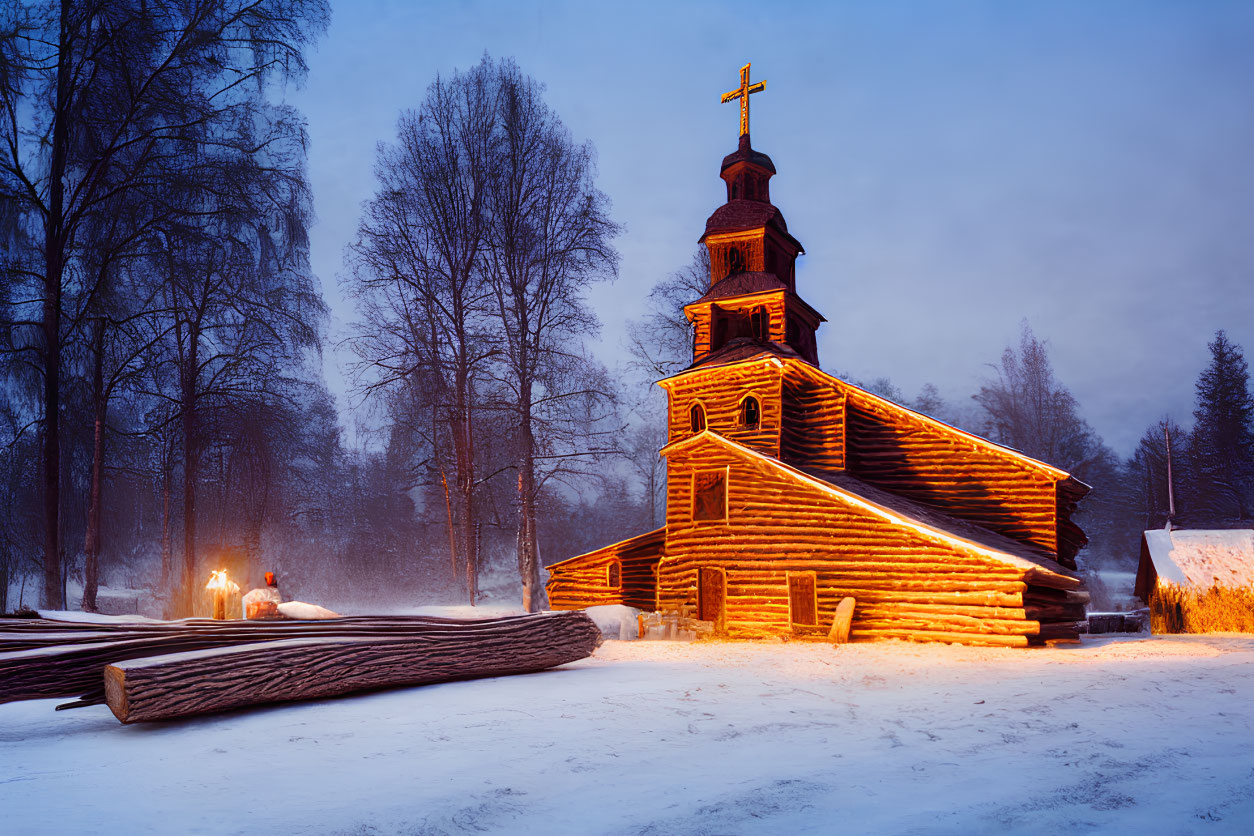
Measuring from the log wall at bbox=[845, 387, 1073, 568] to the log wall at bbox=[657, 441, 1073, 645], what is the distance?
3.65 metres

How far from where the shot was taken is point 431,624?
9.07 metres


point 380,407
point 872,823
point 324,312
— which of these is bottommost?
point 872,823

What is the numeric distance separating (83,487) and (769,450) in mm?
17035

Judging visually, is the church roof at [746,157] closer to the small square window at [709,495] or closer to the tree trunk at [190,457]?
the small square window at [709,495]

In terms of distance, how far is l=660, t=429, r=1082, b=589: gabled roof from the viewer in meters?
15.3

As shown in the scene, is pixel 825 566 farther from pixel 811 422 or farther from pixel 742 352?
pixel 742 352

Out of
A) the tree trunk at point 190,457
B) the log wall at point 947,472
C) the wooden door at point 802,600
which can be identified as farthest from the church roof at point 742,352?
the tree trunk at point 190,457

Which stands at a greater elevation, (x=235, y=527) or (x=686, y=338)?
(x=686, y=338)

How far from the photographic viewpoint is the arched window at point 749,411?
21.7 m

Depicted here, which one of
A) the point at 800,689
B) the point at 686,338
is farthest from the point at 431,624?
the point at 686,338

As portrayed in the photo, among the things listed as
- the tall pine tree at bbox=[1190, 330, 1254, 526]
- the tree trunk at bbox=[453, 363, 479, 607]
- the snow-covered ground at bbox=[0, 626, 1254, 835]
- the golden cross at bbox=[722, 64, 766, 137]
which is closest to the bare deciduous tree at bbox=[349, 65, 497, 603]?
the tree trunk at bbox=[453, 363, 479, 607]

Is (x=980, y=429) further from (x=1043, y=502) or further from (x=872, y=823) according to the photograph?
(x=872, y=823)

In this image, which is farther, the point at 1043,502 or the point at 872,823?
the point at 1043,502

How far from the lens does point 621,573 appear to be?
23281mm
